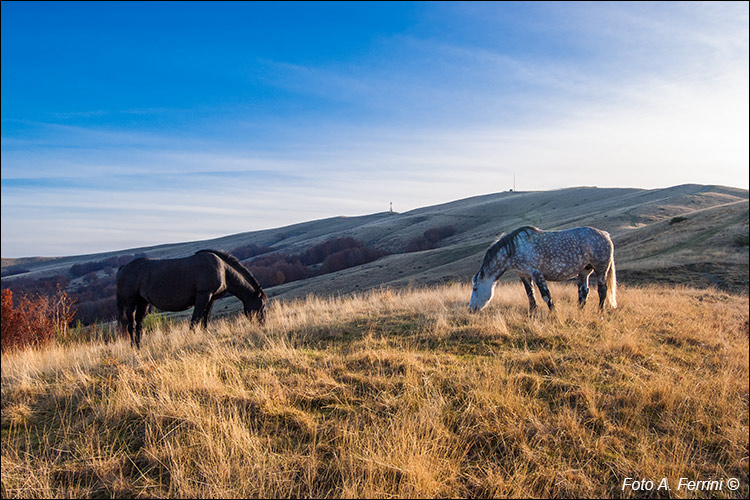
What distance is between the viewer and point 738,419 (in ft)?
14.6

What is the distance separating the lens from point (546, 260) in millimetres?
9625

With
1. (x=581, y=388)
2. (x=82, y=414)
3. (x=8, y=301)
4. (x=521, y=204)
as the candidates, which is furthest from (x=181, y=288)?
(x=521, y=204)

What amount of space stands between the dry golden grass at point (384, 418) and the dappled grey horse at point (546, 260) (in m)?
2.57

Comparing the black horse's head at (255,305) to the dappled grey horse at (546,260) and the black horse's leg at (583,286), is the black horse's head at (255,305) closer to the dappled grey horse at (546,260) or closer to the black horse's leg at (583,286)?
the dappled grey horse at (546,260)

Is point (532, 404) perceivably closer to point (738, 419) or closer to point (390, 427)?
point (390, 427)

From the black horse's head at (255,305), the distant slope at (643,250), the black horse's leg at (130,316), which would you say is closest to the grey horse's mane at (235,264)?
the black horse's head at (255,305)

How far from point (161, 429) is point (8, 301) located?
6365mm

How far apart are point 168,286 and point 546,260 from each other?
30.9 ft

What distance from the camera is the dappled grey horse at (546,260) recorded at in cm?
962

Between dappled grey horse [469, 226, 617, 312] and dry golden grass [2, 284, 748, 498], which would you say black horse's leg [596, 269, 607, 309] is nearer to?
dappled grey horse [469, 226, 617, 312]

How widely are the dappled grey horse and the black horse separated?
21.9 feet

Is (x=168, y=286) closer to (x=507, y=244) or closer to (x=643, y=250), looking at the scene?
(x=507, y=244)

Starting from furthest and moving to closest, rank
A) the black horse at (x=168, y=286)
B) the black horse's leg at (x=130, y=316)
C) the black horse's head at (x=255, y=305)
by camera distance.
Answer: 1. the black horse's head at (x=255, y=305)
2. the black horse's leg at (x=130, y=316)
3. the black horse at (x=168, y=286)

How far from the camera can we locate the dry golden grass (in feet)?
10.5
